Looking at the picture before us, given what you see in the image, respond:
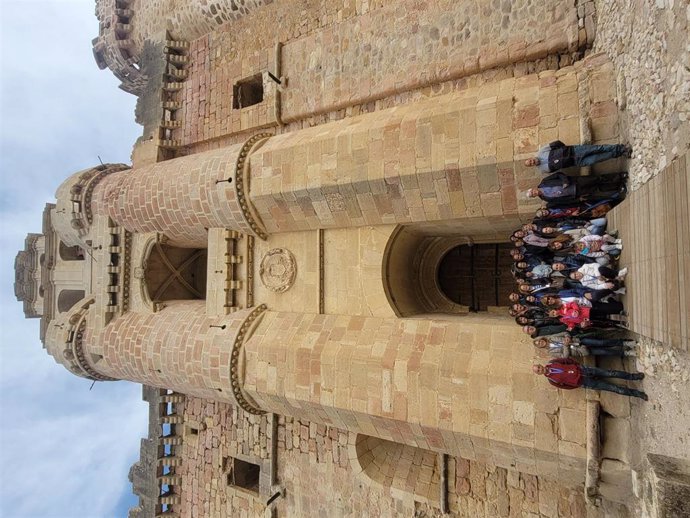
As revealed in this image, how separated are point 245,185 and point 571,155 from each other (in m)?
4.67

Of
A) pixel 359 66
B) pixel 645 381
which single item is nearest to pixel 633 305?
pixel 645 381

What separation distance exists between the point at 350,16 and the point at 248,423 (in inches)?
287

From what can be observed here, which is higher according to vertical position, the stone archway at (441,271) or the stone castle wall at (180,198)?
the stone castle wall at (180,198)

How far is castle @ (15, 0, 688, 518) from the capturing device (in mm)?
5523

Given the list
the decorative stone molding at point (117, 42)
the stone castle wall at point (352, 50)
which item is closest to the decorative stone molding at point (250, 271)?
the stone castle wall at point (352, 50)

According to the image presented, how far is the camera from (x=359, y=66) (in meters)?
8.02

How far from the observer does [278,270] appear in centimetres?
801

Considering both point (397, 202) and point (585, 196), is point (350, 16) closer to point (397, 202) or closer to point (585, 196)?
point (397, 202)

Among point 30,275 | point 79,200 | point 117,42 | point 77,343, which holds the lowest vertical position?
point 77,343

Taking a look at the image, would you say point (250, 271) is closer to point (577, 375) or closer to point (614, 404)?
point (577, 375)

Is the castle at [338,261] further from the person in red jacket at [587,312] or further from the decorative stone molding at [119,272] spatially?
the person in red jacket at [587,312]

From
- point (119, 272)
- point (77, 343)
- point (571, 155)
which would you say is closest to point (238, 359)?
point (119, 272)

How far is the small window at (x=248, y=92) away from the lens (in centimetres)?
988

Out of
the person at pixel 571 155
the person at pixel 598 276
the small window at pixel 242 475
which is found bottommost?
the small window at pixel 242 475
